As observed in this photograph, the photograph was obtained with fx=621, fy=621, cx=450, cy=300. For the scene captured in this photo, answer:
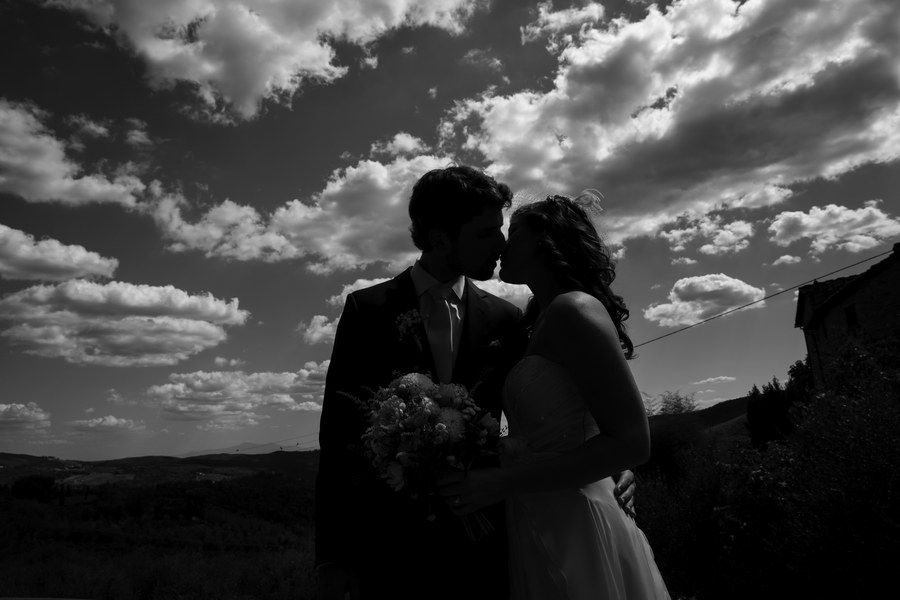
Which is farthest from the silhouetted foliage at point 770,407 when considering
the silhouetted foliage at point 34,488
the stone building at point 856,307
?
the silhouetted foliage at point 34,488

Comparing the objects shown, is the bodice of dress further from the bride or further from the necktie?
the necktie

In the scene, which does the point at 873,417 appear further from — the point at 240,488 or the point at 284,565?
the point at 240,488

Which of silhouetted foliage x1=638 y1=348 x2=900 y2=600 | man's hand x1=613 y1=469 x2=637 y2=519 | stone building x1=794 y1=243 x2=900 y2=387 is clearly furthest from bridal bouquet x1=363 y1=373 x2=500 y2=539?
stone building x1=794 y1=243 x2=900 y2=387

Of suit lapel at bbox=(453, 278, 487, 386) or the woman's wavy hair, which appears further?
suit lapel at bbox=(453, 278, 487, 386)

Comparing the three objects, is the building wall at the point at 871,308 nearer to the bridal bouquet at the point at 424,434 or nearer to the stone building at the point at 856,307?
the stone building at the point at 856,307

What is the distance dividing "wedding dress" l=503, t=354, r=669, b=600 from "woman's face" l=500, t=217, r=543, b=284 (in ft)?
1.66

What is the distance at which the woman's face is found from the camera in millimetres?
3291

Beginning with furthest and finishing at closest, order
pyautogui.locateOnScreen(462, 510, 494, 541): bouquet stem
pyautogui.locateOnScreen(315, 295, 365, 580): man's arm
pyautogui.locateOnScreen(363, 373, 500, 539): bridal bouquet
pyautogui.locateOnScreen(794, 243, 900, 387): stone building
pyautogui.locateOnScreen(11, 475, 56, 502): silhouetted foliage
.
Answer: pyautogui.locateOnScreen(11, 475, 56, 502): silhouetted foliage < pyautogui.locateOnScreen(794, 243, 900, 387): stone building < pyautogui.locateOnScreen(315, 295, 365, 580): man's arm < pyautogui.locateOnScreen(462, 510, 494, 541): bouquet stem < pyautogui.locateOnScreen(363, 373, 500, 539): bridal bouquet

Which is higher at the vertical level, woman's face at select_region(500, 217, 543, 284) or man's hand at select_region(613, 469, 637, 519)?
woman's face at select_region(500, 217, 543, 284)

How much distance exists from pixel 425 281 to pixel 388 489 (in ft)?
3.69

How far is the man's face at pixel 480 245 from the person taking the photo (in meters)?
3.30

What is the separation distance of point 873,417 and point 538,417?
7224mm

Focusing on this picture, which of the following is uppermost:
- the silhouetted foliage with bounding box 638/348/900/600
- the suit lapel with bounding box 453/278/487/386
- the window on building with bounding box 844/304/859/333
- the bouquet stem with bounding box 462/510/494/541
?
the window on building with bounding box 844/304/859/333

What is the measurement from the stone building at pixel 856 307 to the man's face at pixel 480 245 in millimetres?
23756
